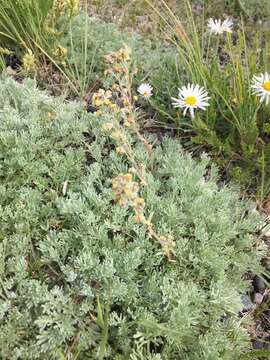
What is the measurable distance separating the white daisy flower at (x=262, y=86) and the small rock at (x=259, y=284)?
856mm

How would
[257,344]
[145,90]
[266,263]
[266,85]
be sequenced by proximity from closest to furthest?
[257,344] < [266,263] < [266,85] < [145,90]

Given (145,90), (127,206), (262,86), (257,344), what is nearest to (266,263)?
(257,344)

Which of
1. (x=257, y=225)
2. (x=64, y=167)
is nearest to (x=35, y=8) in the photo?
(x=64, y=167)

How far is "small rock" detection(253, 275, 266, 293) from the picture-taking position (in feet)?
6.41

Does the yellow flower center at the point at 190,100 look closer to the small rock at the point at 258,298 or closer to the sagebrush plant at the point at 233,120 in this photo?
the sagebrush plant at the point at 233,120

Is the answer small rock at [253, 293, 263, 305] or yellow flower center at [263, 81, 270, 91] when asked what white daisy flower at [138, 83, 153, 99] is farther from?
small rock at [253, 293, 263, 305]

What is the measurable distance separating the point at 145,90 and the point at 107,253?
112cm

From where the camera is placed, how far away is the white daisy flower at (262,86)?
2157 millimetres

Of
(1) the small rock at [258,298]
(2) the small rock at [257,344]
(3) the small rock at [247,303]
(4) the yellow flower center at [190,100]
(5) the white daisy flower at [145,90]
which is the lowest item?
(2) the small rock at [257,344]

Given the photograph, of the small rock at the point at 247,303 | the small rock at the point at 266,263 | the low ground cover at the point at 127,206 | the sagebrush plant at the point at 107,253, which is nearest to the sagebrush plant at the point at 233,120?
the low ground cover at the point at 127,206

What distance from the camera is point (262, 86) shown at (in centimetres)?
219

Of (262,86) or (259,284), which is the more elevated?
(262,86)

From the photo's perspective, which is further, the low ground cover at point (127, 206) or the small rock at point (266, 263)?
the small rock at point (266, 263)

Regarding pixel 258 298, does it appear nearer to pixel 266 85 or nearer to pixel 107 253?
pixel 107 253
